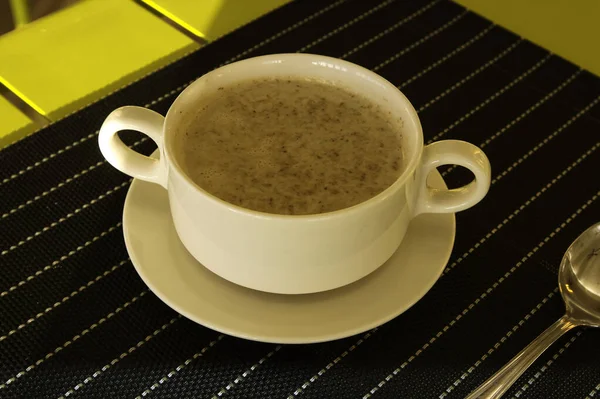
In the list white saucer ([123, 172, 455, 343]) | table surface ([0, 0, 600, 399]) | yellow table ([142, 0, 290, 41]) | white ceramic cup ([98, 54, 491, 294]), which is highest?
white ceramic cup ([98, 54, 491, 294])

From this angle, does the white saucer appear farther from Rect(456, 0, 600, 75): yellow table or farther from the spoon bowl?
Rect(456, 0, 600, 75): yellow table

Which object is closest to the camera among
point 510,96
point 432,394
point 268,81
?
point 432,394

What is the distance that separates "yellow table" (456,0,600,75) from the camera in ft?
3.39

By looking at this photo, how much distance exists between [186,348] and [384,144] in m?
0.25

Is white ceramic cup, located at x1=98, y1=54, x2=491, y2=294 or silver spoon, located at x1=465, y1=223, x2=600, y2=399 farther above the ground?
white ceramic cup, located at x1=98, y1=54, x2=491, y2=294

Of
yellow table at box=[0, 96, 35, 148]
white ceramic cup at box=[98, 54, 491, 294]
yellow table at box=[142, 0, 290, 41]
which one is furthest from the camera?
yellow table at box=[142, 0, 290, 41]

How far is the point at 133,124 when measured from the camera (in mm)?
619

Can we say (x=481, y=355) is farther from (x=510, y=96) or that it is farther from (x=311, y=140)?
(x=510, y=96)

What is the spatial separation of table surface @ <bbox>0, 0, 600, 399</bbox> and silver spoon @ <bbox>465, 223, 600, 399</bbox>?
0.05ft

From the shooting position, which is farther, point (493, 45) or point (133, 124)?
point (493, 45)

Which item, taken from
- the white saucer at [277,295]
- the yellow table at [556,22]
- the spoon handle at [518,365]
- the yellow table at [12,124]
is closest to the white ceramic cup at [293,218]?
the white saucer at [277,295]

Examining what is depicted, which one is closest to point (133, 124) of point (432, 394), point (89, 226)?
point (89, 226)

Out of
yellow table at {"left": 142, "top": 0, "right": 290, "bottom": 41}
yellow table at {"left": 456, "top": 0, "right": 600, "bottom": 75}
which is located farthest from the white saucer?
yellow table at {"left": 456, "top": 0, "right": 600, "bottom": 75}

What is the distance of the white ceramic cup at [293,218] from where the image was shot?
557 mm
